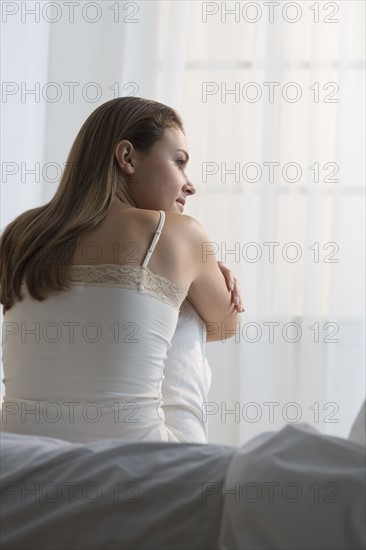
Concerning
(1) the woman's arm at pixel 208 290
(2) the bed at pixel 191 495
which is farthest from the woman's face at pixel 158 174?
(2) the bed at pixel 191 495

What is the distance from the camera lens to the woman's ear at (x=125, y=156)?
1779 millimetres

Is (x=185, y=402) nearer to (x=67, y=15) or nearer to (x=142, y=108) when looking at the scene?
(x=142, y=108)

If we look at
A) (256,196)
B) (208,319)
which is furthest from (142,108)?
(256,196)

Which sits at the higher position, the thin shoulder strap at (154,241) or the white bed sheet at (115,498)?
the thin shoulder strap at (154,241)

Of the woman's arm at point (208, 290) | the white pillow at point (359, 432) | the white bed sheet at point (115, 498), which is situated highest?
the woman's arm at point (208, 290)

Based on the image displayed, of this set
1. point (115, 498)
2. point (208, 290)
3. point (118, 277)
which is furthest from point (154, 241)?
point (115, 498)

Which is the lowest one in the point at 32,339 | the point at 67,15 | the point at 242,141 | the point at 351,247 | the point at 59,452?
the point at 59,452

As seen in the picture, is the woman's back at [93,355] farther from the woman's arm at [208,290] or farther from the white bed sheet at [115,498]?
the white bed sheet at [115,498]

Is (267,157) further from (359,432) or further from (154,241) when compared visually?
(359,432)

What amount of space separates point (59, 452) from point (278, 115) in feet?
8.19

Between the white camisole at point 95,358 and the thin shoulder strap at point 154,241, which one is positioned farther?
the thin shoulder strap at point 154,241

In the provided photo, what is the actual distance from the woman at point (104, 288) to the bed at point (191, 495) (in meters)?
0.49

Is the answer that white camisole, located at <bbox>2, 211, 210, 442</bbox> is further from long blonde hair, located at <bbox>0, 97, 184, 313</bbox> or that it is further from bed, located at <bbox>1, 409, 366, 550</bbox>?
bed, located at <bbox>1, 409, 366, 550</bbox>

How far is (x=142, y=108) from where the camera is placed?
1812mm
